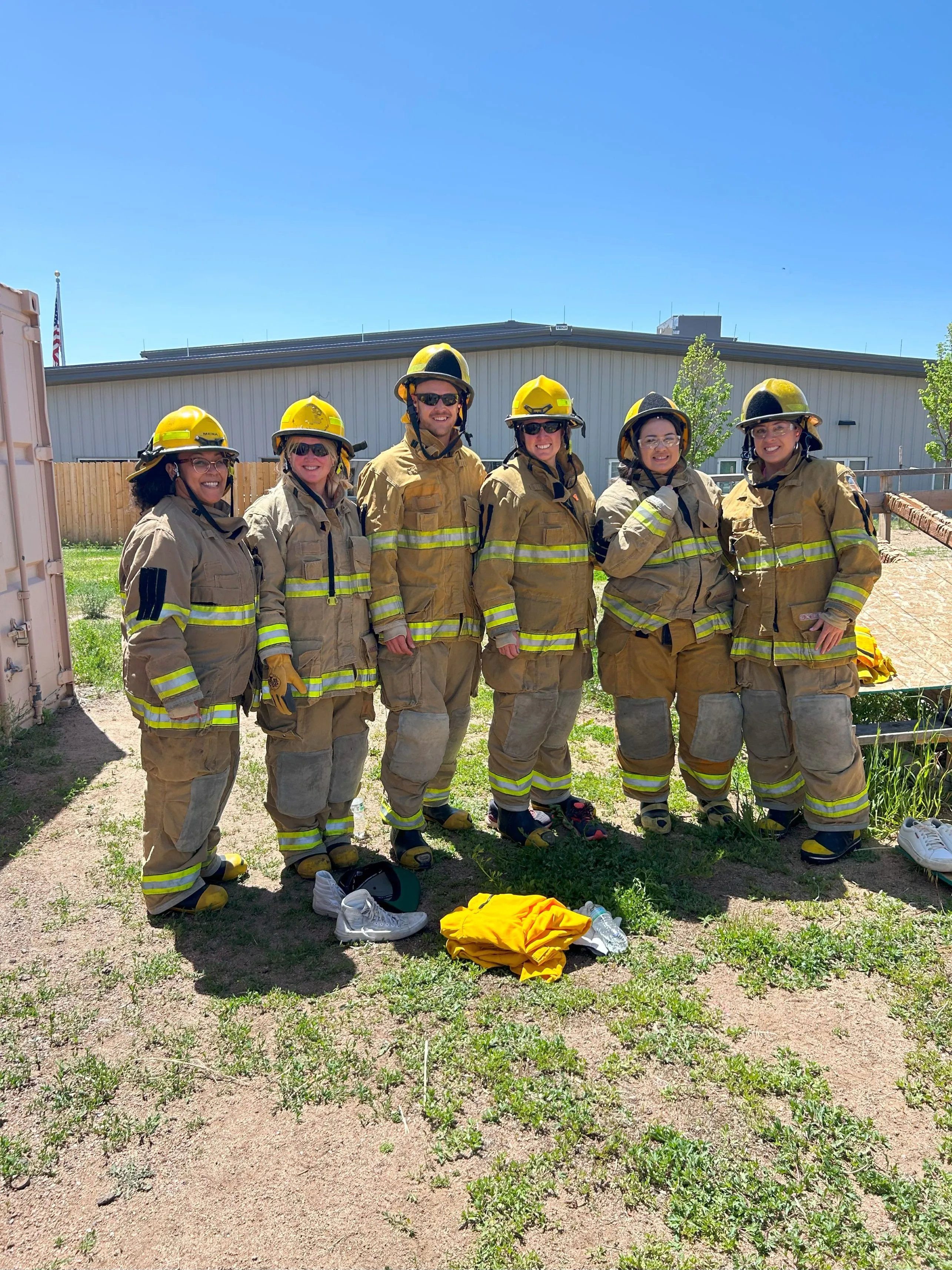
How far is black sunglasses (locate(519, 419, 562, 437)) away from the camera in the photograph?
4266 millimetres

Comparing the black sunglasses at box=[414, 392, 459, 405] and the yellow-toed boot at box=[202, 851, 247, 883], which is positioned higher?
the black sunglasses at box=[414, 392, 459, 405]

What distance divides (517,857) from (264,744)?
9.31 ft

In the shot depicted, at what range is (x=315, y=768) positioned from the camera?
4062 mm

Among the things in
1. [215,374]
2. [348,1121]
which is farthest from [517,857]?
[215,374]

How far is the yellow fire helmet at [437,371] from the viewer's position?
4.12m

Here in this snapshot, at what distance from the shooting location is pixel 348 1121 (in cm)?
259

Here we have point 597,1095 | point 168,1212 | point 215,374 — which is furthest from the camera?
Answer: point 215,374

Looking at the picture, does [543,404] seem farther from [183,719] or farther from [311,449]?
[183,719]

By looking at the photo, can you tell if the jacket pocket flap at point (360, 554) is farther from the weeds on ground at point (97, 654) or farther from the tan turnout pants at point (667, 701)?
the weeds on ground at point (97, 654)

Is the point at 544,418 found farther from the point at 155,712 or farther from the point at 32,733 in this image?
the point at 32,733

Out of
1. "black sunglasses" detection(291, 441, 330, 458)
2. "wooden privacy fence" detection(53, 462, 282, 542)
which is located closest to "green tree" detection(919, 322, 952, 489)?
"wooden privacy fence" detection(53, 462, 282, 542)

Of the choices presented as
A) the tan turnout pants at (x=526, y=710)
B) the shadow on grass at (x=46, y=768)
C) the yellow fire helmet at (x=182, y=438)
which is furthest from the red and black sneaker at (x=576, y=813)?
the shadow on grass at (x=46, y=768)

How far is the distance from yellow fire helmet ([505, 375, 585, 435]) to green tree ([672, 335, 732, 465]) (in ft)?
44.0

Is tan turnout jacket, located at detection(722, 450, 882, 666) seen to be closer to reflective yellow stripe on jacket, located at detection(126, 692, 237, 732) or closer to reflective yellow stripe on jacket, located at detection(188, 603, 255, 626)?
reflective yellow stripe on jacket, located at detection(188, 603, 255, 626)
